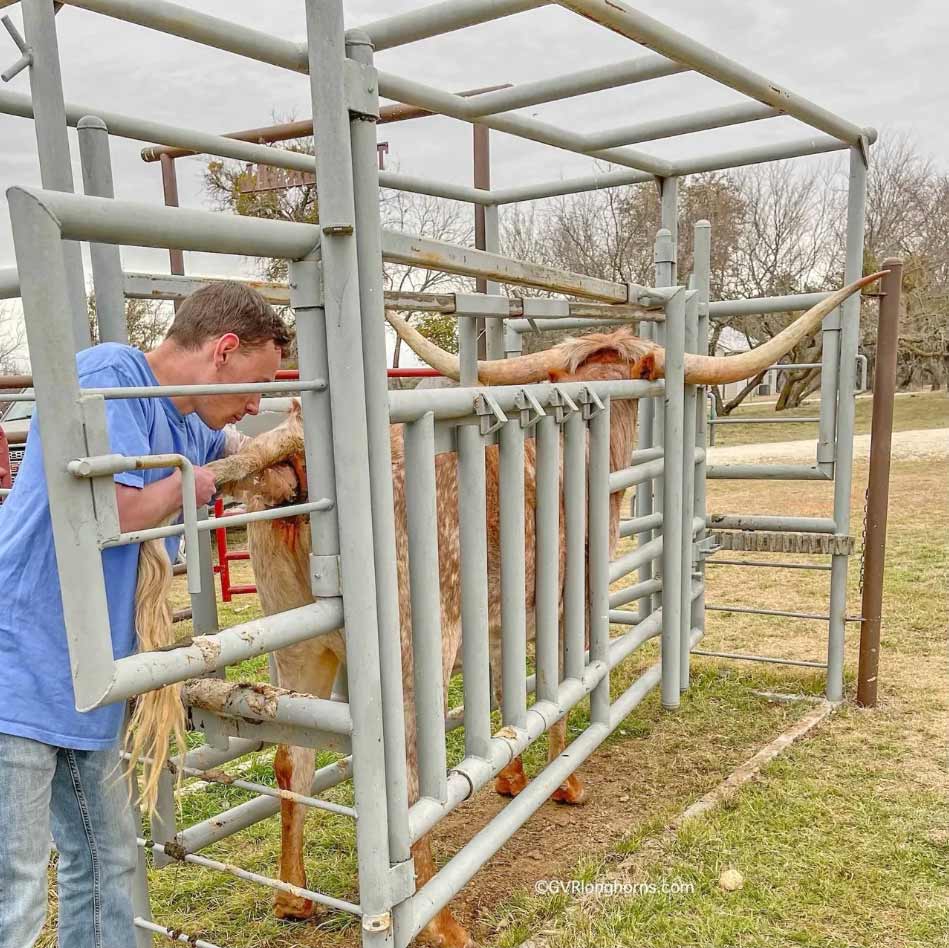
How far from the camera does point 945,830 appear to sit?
11.1 ft

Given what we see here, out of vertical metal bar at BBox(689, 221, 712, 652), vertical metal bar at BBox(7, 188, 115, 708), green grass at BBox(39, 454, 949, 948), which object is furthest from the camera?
vertical metal bar at BBox(689, 221, 712, 652)

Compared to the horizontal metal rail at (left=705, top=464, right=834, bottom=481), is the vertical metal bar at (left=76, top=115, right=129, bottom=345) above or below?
above

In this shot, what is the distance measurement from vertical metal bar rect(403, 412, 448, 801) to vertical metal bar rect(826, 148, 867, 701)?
290 centimetres

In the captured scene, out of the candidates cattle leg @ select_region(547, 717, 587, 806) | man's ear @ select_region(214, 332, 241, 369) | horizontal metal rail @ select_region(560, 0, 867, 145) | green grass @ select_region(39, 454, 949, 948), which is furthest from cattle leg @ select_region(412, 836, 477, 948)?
horizontal metal rail @ select_region(560, 0, 867, 145)

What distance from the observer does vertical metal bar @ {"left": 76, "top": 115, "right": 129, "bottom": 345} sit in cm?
220

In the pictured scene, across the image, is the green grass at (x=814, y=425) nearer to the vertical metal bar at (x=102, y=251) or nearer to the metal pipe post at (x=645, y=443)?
the metal pipe post at (x=645, y=443)

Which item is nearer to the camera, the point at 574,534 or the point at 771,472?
the point at 574,534

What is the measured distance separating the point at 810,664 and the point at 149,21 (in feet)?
14.1

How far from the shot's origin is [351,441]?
171 cm

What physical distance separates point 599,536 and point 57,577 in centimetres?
168

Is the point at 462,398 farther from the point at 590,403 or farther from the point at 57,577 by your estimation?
the point at 57,577

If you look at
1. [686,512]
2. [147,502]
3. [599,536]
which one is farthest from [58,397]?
[686,512]

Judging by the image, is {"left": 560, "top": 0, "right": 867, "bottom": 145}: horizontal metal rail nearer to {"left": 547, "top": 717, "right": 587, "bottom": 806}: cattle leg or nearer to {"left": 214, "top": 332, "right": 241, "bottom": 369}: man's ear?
{"left": 214, "top": 332, "right": 241, "bottom": 369}: man's ear

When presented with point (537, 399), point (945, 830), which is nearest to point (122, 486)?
point (537, 399)
